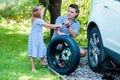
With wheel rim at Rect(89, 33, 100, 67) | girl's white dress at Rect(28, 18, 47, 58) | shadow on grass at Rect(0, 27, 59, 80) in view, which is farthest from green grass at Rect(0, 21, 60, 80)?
wheel rim at Rect(89, 33, 100, 67)

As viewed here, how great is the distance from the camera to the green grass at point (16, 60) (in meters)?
7.38

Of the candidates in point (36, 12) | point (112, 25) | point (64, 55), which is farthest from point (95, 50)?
point (36, 12)

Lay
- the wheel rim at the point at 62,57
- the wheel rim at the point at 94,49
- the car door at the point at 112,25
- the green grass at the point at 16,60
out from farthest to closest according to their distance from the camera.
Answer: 1. the wheel rim at the point at 94,49
2. the wheel rim at the point at 62,57
3. the green grass at the point at 16,60
4. the car door at the point at 112,25

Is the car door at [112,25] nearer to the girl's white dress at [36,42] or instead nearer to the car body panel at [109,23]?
the car body panel at [109,23]

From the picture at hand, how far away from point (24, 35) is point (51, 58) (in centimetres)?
453

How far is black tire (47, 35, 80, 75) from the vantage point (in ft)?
24.4

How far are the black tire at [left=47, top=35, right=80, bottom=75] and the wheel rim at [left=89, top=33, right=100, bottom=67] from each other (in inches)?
19.5

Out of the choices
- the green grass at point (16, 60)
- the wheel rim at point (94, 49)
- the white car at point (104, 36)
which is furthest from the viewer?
the wheel rim at point (94, 49)

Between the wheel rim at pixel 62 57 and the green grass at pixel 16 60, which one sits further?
the wheel rim at pixel 62 57

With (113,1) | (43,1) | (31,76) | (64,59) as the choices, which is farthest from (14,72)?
(43,1)

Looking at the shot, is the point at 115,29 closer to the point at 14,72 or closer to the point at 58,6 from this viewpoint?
the point at 14,72

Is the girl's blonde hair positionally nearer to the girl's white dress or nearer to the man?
the girl's white dress

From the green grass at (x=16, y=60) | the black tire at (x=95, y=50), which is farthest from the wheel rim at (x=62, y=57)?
the black tire at (x=95, y=50)

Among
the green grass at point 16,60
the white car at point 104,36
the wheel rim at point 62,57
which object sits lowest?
the green grass at point 16,60
